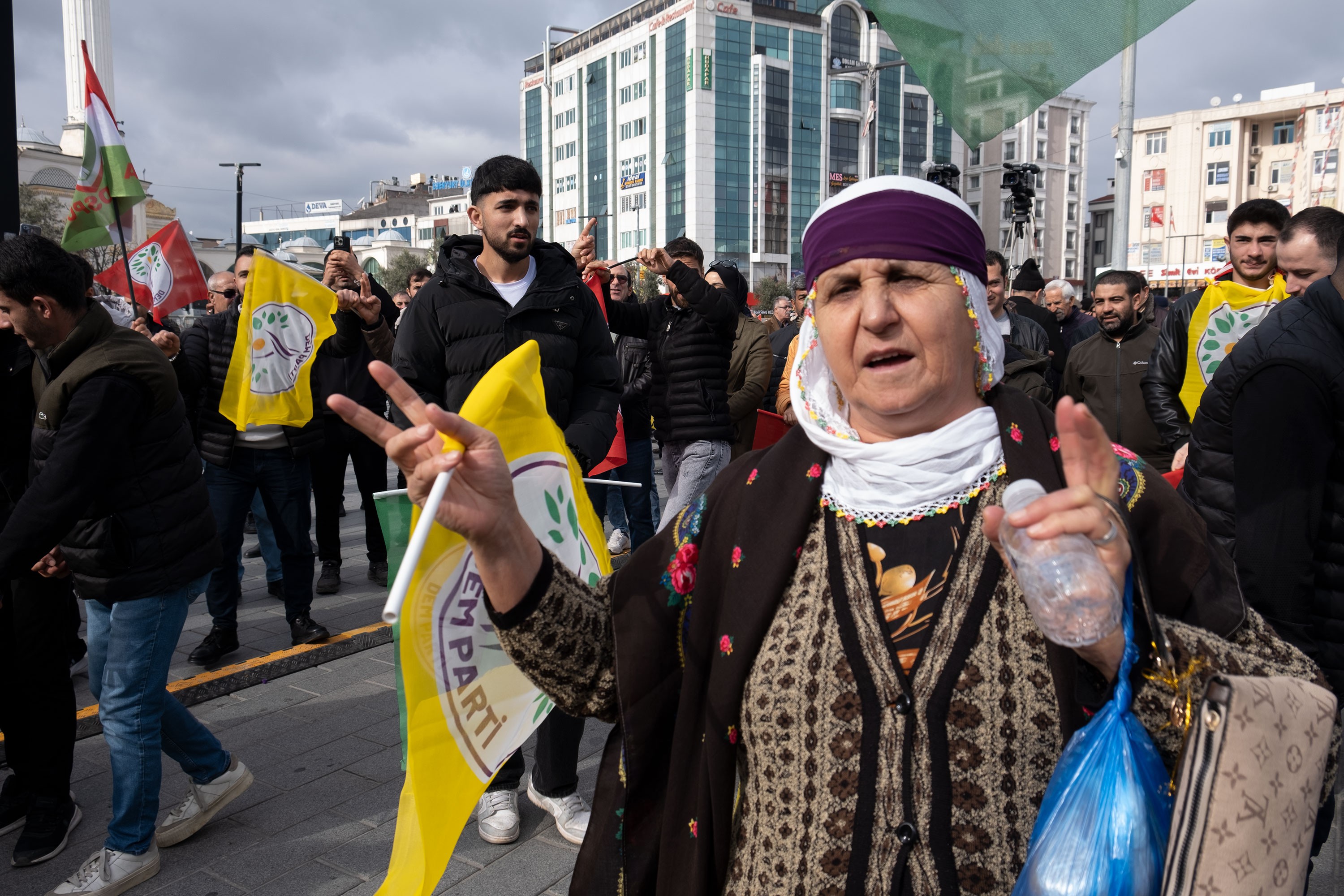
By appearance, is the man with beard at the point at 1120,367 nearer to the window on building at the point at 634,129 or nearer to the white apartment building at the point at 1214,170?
the white apartment building at the point at 1214,170

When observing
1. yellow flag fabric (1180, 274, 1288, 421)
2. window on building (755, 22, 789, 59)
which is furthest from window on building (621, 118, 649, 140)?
yellow flag fabric (1180, 274, 1288, 421)

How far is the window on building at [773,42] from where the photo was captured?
271 ft

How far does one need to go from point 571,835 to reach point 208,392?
391 cm

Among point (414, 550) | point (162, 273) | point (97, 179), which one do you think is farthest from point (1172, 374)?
point (162, 273)

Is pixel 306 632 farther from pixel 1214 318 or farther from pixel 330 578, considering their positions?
pixel 1214 318

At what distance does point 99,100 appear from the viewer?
6.62m

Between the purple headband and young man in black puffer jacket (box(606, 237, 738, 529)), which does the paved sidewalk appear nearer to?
young man in black puffer jacket (box(606, 237, 738, 529))

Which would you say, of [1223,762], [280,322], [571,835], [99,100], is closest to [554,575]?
[1223,762]

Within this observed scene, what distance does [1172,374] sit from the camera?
5.14m

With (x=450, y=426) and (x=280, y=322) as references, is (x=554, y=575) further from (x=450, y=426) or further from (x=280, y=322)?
(x=280, y=322)

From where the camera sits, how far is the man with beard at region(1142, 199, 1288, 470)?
4719mm

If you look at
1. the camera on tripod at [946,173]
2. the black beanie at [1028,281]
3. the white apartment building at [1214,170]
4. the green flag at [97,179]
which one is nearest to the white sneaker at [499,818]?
the green flag at [97,179]

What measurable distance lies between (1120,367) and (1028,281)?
3.69 m

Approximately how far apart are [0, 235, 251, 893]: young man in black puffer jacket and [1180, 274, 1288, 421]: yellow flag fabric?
4548mm
